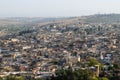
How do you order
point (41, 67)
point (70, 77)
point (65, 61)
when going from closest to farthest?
point (70, 77)
point (41, 67)
point (65, 61)

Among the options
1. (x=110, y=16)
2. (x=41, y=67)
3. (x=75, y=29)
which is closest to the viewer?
(x=41, y=67)

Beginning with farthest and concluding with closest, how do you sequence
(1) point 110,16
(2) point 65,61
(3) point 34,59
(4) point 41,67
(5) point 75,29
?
(1) point 110,16 → (5) point 75,29 → (3) point 34,59 → (2) point 65,61 → (4) point 41,67

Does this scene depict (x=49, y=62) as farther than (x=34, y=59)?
No

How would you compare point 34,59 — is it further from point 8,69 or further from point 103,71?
point 103,71

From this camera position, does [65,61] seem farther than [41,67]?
Yes

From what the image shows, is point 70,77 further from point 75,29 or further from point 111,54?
point 75,29

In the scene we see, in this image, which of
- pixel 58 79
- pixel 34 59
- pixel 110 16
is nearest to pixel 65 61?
pixel 34 59

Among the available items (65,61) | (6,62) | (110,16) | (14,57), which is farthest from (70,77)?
(110,16)

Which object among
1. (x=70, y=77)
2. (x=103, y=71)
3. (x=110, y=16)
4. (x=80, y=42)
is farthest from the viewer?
(x=110, y=16)
